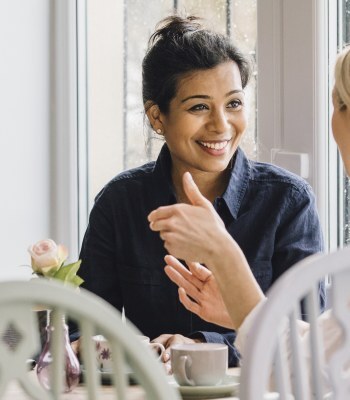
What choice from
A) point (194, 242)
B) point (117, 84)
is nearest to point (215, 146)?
point (194, 242)

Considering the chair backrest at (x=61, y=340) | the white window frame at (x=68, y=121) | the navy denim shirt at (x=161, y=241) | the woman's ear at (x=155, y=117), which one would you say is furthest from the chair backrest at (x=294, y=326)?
the white window frame at (x=68, y=121)

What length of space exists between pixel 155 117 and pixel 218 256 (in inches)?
34.0

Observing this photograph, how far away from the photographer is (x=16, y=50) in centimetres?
334

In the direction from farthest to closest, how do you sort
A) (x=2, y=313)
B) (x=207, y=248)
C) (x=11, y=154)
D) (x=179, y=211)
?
(x=11, y=154) → (x=179, y=211) → (x=207, y=248) → (x=2, y=313)

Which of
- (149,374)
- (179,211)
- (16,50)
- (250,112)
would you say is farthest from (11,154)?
(149,374)

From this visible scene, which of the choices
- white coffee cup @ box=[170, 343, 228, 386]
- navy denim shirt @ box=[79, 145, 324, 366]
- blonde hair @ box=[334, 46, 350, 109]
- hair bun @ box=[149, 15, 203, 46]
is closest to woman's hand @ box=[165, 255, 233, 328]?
white coffee cup @ box=[170, 343, 228, 386]

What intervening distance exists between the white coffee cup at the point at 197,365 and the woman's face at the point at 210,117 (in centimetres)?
75

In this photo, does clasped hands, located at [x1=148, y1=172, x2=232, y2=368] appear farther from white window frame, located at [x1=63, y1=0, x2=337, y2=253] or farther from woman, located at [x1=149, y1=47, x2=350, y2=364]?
white window frame, located at [x1=63, y1=0, x2=337, y2=253]

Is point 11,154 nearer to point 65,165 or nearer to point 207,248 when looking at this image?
point 65,165

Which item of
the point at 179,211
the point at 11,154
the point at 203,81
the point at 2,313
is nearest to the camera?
the point at 2,313

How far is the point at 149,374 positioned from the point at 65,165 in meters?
2.57

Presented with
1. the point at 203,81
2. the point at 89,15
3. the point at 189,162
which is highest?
the point at 89,15

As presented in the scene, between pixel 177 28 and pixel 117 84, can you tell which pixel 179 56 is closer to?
pixel 177 28

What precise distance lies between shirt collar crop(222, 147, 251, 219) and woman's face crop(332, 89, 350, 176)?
717mm
